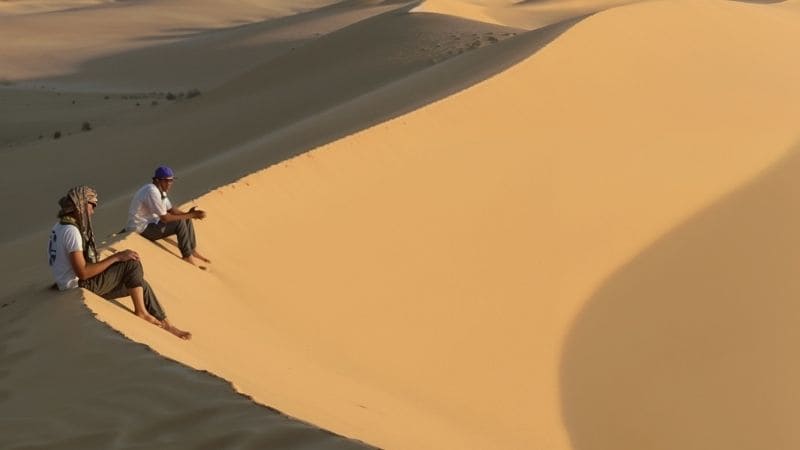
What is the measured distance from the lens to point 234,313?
7879mm

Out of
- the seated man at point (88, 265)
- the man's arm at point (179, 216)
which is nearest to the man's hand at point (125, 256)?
the seated man at point (88, 265)

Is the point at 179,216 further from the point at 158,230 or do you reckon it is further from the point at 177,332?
the point at 177,332

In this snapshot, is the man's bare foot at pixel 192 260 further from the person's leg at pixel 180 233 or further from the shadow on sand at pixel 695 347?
the shadow on sand at pixel 695 347

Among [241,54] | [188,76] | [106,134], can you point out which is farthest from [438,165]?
[241,54]

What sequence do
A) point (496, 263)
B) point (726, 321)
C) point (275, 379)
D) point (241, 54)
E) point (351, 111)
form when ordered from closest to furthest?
point (275, 379)
point (726, 321)
point (496, 263)
point (351, 111)
point (241, 54)

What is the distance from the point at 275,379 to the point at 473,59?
14.7 metres

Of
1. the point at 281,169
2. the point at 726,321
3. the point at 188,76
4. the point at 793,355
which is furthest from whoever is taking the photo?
the point at 188,76

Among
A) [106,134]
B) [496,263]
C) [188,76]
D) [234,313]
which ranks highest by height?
[234,313]

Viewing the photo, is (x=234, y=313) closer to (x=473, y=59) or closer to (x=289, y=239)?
(x=289, y=239)

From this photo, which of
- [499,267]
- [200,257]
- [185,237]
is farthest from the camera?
[499,267]

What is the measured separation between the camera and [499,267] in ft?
34.1

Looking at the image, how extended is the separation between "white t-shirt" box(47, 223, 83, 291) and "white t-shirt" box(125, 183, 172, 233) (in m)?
1.83

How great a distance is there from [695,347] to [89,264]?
4.77 metres

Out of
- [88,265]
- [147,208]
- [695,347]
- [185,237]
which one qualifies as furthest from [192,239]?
[695,347]
